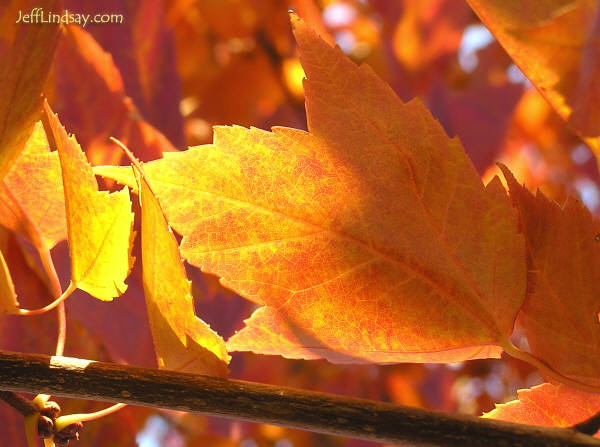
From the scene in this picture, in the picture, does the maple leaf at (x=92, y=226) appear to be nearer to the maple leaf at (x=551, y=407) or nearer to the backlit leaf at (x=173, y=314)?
the backlit leaf at (x=173, y=314)

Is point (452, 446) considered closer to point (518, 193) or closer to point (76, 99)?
point (518, 193)

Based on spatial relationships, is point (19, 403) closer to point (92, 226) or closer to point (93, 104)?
point (92, 226)

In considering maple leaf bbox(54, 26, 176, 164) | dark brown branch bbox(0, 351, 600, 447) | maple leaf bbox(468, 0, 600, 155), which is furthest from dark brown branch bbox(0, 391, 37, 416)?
maple leaf bbox(468, 0, 600, 155)

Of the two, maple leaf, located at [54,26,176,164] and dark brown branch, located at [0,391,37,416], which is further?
maple leaf, located at [54,26,176,164]

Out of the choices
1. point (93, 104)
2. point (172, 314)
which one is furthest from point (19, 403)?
point (93, 104)

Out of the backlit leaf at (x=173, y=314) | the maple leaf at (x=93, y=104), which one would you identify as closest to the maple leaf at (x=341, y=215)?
the backlit leaf at (x=173, y=314)

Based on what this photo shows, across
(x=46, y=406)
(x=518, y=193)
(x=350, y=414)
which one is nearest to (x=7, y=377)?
(x=46, y=406)

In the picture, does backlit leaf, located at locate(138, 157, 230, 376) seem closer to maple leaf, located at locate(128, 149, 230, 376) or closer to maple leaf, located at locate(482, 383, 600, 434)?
maple leaf, located at locate(128, 149, 230, 376)
